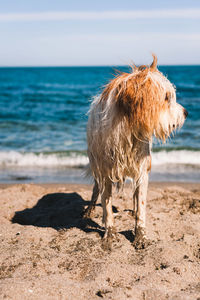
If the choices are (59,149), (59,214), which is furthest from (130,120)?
(59,149)

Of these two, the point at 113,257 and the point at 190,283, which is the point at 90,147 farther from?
the point at 190,283

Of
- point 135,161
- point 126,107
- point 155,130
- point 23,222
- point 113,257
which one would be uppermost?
point 126,107

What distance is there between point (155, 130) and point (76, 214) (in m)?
2.35

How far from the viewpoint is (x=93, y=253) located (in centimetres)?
386

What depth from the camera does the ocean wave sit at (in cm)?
934

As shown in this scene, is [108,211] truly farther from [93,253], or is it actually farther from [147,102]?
[147,102]

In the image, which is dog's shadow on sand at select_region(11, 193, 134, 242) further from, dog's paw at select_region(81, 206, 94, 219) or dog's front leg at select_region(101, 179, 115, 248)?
dog's front leg at select_region(101, 179, 115, 248)

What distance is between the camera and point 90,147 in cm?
400

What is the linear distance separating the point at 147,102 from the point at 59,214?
110 inches

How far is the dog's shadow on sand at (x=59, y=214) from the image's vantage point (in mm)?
4762

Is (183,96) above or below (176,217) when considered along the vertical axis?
above

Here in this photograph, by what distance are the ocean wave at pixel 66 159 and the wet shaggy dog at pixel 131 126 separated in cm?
519

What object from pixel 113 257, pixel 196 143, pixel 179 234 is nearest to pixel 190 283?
pixel 113 257

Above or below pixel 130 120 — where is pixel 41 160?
below
